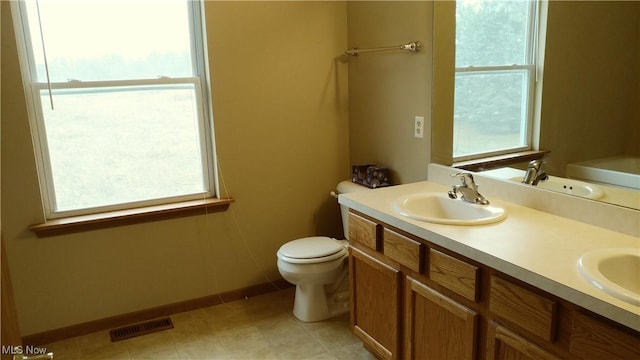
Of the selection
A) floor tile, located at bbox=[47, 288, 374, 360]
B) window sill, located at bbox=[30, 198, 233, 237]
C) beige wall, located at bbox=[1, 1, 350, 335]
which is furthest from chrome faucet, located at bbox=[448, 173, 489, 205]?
window sill, located at bbox=[30, 198, 233, 237]

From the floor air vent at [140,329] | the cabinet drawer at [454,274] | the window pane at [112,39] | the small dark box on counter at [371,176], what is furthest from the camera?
the small dark box on counter at [371,176]

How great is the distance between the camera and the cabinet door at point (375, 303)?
6.74ft

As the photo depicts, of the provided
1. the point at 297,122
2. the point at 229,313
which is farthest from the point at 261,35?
the point at 229,313

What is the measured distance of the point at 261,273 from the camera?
10.5ft

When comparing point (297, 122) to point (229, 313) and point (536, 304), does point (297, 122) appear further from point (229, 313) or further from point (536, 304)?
point (536, 304)

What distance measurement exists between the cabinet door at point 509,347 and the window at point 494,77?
0.94 metres

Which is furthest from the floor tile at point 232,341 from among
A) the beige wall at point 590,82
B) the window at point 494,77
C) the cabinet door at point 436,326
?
the beige wall at point 590,82

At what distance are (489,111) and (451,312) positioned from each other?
112 centimetres

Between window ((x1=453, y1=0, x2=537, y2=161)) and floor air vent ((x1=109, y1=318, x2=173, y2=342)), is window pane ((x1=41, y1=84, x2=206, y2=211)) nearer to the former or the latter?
floor air vent ((x1=109, y1=318, x2=173, y2=342))

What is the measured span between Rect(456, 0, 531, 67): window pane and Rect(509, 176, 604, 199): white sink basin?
0.57 m

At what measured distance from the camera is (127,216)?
269 centimetres

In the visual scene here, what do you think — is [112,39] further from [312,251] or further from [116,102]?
[312,251]

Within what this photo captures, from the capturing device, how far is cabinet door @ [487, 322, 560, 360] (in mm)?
1421

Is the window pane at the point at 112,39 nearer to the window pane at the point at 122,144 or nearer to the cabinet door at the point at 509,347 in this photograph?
the window pane at the point at 122,144
